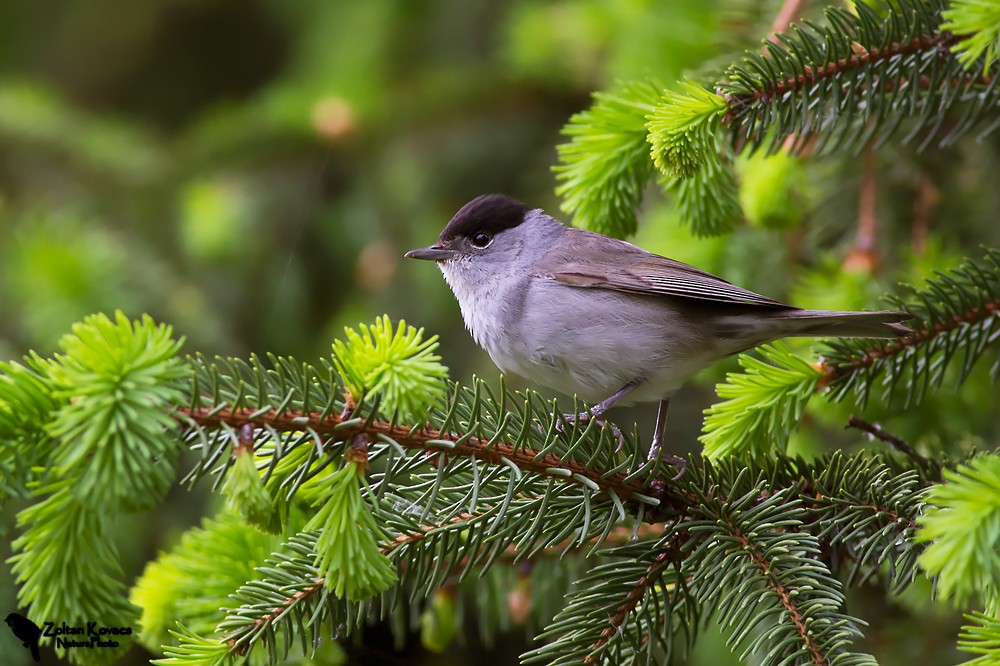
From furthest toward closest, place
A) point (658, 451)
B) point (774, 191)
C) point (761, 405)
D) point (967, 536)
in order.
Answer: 1. point (774, 191)
2. point (761, 405)
3. point (658, 451)
4. point (967, 536)

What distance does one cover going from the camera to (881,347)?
2.11 metres

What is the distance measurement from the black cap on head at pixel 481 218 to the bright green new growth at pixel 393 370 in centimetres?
161

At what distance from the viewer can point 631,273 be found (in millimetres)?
2803

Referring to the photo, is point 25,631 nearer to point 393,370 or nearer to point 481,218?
point 393,370

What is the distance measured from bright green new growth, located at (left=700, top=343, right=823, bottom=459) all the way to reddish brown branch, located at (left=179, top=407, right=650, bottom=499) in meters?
0.35

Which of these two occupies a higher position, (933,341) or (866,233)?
(866,233)

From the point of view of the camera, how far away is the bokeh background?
10.1 ft

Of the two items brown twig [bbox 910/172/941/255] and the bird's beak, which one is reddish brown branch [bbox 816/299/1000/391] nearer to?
brown twig [bbox 910/172/941/255]

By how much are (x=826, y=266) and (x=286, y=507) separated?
6.75 ft

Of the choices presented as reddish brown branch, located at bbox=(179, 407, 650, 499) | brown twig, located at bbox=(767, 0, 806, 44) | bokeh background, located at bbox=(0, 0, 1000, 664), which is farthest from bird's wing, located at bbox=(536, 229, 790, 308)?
reddish brown branch, located at bbox=(179, 407, 650, 499)

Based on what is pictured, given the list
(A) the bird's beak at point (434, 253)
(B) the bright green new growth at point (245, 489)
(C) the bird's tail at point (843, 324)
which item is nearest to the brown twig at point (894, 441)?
(C) the bird's tail at point (843, 324)

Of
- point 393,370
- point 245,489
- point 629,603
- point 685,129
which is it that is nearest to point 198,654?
point 245,489

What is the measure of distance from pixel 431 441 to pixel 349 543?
0.25 m

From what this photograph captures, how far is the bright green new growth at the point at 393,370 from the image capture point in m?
1.47
